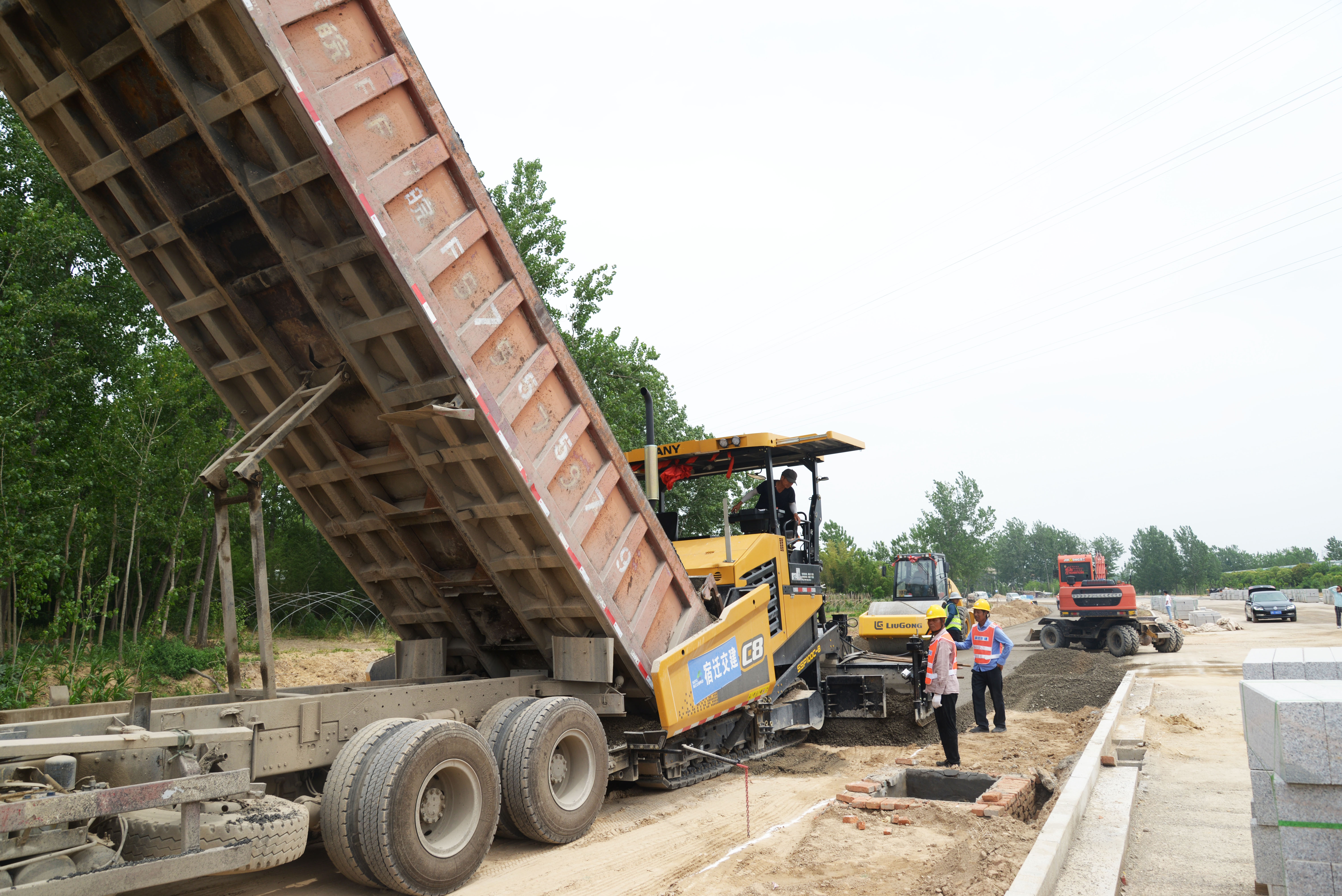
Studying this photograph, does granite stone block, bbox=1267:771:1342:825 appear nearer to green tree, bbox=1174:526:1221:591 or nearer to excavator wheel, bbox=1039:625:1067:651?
excavator wheel, bbox=1039:625:1067:651

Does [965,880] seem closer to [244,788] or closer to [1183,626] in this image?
[244,788]

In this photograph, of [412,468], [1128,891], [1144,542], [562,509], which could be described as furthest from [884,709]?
[1144,542]

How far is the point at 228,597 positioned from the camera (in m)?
4.92

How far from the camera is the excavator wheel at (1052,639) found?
22469 millimetres

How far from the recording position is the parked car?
35406 millimetres

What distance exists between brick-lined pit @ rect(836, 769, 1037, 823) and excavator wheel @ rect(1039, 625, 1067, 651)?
16861 mm

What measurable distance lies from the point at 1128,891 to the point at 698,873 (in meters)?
2.32

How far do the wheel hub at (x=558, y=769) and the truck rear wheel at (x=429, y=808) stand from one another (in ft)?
2.05

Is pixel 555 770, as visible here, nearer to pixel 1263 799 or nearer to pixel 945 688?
pixel 945 688

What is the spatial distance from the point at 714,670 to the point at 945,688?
233 cm

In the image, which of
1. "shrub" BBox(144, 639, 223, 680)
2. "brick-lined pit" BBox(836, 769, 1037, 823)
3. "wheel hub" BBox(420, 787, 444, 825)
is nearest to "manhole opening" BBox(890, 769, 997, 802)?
"brick-lined pit" BBox(836, 769, 1037, 823)

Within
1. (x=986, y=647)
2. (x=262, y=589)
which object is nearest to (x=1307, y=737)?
(x=262, y=589)

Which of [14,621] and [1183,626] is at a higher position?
[14,621]

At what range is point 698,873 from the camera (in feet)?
15.8
